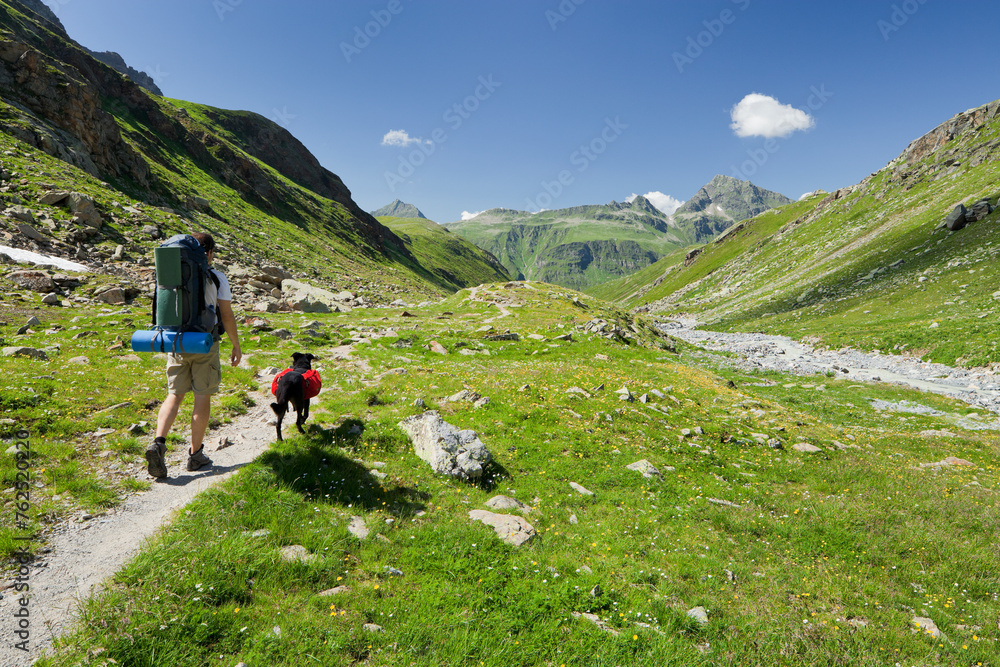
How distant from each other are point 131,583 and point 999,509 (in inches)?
716

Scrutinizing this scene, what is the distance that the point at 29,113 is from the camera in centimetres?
5203

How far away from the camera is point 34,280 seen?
1011 inches

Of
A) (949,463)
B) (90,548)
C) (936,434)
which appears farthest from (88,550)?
(936,434)

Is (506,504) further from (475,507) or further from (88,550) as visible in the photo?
(88,550)

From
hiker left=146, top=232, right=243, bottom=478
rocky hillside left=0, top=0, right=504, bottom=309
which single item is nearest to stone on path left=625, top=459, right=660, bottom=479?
hiker left=146, top=232, right=243, bottom=478

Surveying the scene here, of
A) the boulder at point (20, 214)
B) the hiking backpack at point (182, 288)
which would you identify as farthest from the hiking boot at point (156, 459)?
the boulder at point (20, 214)

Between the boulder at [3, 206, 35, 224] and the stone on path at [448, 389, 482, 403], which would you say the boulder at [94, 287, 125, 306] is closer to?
the boulder at [3, 206, 35, 224]

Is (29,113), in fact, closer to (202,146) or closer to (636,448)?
(202,146)

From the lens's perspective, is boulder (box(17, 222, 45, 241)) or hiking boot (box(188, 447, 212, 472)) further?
boulder (box(17, 222, 45, 241))

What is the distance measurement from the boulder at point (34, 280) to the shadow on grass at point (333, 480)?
28200mm

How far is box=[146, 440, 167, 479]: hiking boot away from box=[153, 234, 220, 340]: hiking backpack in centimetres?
247

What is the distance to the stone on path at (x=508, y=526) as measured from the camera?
8.12 metres

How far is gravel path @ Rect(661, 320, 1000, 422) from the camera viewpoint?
25.1 metres

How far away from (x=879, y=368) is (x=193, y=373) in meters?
45.3
